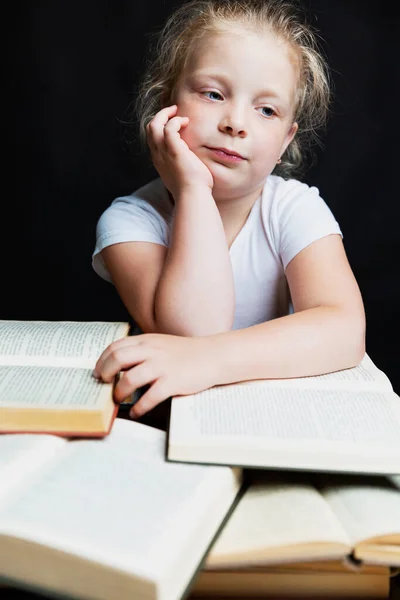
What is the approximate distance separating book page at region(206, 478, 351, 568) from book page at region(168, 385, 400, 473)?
5cm

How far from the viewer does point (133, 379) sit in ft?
3.44

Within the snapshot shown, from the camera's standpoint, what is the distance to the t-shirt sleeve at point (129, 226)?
5.15 feet

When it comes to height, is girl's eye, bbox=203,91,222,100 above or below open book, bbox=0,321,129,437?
above

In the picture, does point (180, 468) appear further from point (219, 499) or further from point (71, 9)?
point (71, 9)

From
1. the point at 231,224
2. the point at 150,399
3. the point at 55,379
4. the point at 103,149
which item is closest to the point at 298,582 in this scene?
the point at 150,399

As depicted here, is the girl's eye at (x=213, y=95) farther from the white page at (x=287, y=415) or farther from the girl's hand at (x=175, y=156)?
the white page at (x=287, y=415)

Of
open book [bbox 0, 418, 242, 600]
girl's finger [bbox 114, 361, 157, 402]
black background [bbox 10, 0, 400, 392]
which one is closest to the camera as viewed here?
open book [bbox 0, 418, 242, 600]

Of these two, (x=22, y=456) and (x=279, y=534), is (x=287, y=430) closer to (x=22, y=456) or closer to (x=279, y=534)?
(x=279, y=534)

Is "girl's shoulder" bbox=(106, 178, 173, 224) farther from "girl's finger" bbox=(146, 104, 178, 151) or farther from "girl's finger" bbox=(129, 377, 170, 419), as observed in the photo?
"girl's finger" bbox=(129, 377, 170, 419)

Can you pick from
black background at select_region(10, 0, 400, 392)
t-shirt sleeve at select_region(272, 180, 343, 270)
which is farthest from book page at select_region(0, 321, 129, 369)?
black background at select_region(10, 0, 400, 392)

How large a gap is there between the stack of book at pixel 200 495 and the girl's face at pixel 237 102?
1.90 ft

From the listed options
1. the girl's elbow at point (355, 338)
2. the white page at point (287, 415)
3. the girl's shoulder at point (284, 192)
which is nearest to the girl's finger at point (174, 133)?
the girl's shoulder at point (284, 192)

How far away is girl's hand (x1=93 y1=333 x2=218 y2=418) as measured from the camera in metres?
1.05

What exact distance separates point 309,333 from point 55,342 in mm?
403
